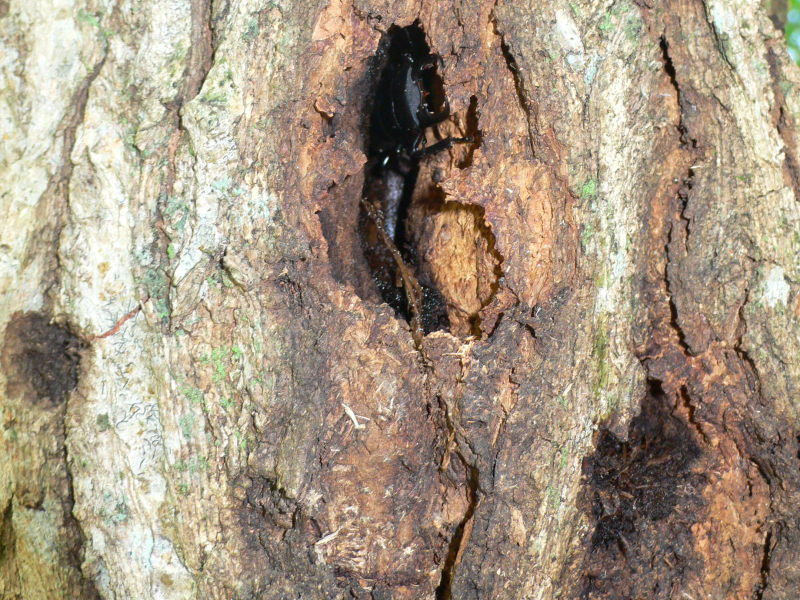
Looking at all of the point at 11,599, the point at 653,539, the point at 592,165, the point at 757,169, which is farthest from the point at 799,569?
the point at 11,599

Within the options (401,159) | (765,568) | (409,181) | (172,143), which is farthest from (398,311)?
(765,568)

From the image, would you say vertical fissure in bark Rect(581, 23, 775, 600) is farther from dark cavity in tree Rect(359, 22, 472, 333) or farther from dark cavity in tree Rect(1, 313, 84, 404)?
dark cavity in tree Rect(1, 313, 84, 404)

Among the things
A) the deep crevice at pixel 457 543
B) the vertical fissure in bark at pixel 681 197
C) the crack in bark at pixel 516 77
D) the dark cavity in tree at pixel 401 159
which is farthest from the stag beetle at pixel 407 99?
the deep crevice at pixel 457 543

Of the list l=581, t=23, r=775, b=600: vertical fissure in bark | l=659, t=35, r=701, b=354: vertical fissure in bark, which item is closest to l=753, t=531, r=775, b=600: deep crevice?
l=581, t=23, r=775, b=600: vertical fissure in bark

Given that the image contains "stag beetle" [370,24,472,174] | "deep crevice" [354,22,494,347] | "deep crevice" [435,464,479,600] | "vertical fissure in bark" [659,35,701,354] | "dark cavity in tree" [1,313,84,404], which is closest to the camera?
"dark cavity in tree" [1,313,84,404]

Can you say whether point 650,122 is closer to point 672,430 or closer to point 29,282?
point 672,430

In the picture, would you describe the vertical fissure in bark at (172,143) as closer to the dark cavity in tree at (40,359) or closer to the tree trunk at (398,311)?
the tree trunk at (398,311)
